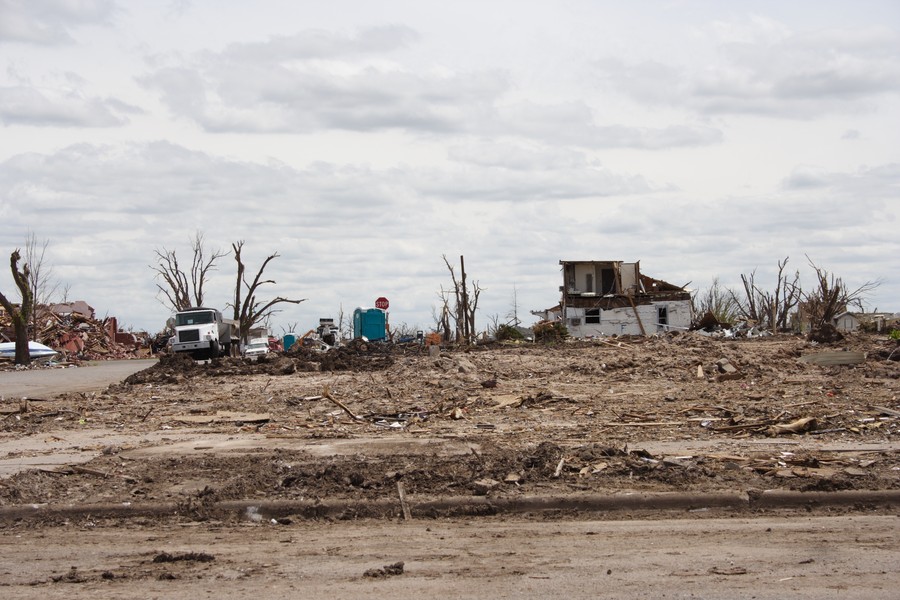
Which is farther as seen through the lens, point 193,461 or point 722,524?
point 193,461

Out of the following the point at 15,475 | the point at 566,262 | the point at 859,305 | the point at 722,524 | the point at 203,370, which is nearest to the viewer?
the point at 722,524

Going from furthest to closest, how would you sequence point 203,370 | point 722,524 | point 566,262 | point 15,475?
1. point 566,262
2. point 203,370
3. point 15,475
4. point 722,524

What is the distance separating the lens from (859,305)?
51.9 m

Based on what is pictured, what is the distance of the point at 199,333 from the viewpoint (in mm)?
42719

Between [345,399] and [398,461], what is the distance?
331 inches

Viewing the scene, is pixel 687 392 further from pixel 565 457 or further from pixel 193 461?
pixel 193 461

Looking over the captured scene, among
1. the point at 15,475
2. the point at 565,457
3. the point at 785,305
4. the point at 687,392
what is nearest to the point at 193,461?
the point at 15,475

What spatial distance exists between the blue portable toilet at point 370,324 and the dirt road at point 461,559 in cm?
4461

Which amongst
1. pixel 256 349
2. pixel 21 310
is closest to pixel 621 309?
pixel 256 349

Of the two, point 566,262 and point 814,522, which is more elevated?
point 566,262

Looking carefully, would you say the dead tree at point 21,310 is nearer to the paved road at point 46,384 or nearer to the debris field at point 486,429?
the paved road at point 46,384

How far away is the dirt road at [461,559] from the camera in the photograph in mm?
6094

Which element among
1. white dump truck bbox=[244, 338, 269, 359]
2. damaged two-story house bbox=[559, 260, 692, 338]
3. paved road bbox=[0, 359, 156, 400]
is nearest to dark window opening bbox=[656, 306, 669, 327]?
damaged two-story house bbox=[559, 260, 692, 338]

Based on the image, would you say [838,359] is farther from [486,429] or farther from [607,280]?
[607,280]
